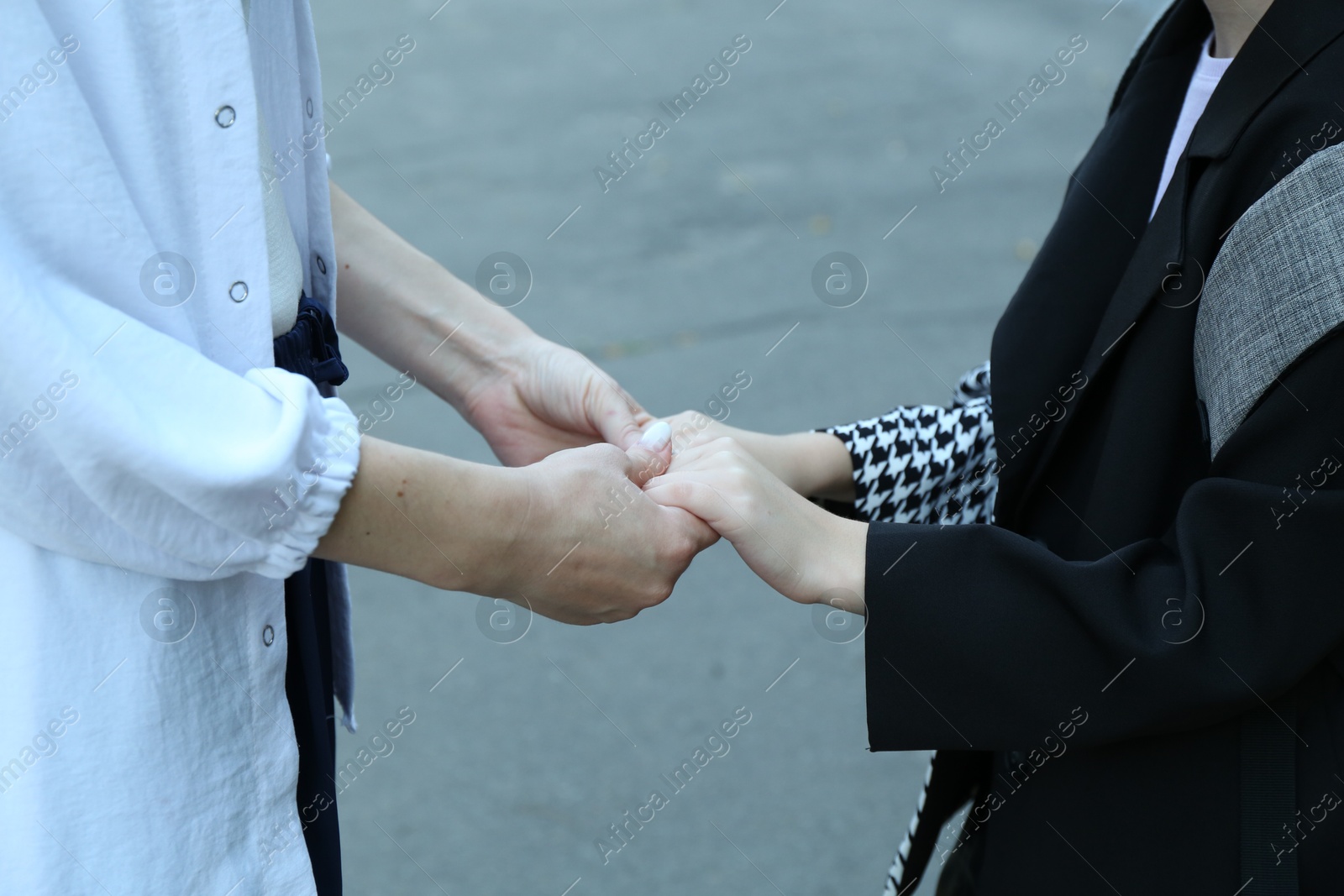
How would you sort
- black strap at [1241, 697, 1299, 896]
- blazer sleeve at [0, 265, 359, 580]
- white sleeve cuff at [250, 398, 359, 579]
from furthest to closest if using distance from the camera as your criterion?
black strap at [1241, 697, 1299, 896], white sleeve cuff at [250, 398, 359, 579], blazer sleeve at [0, 265, 359, 580]

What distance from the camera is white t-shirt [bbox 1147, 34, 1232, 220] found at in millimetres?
1569

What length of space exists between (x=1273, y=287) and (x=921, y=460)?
2.15ft

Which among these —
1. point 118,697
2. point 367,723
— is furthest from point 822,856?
point 118,697

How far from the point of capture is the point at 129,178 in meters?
1.16

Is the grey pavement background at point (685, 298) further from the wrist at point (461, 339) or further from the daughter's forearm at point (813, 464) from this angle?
the wrist at point (461, 339)

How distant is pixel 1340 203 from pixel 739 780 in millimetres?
2264

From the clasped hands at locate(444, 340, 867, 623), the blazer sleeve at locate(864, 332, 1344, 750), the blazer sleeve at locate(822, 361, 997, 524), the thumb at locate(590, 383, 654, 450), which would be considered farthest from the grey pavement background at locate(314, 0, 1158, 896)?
the thumb at locate(590, 383, 654, 450)

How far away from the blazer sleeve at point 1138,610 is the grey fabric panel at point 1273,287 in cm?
3

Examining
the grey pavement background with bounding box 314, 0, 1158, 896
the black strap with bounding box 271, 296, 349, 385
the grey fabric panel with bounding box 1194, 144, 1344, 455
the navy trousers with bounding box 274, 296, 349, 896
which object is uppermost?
the grey fabric panel with bounding box 1194, 144, 1344, 455

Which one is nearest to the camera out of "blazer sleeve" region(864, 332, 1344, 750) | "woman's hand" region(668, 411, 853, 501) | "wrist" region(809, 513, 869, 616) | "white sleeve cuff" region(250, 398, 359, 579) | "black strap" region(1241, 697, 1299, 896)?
"white sleeve cuff" region(250, 398, 359, 579)

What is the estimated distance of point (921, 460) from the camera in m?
1.85

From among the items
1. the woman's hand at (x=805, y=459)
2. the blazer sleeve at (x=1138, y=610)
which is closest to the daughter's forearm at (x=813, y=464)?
the woman's hand at (x=805, y=459)

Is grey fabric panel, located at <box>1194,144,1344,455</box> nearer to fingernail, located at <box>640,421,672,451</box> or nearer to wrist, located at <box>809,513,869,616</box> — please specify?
wrist, located at <box>809,513,869,616</box>

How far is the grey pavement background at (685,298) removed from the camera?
3.08 meters
